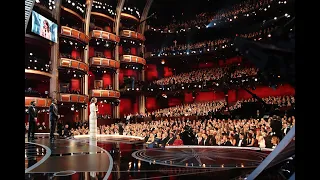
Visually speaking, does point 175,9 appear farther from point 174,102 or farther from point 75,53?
point 75,53

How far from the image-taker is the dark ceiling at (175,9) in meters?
36.6

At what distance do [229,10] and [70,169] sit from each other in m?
29.8

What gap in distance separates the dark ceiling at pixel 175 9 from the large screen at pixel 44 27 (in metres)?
15.0

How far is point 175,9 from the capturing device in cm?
3762

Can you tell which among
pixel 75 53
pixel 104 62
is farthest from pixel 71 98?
pixel 75 53

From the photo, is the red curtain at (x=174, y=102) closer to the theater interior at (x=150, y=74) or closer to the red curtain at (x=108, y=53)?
the theater interior at (x=150, y=74)

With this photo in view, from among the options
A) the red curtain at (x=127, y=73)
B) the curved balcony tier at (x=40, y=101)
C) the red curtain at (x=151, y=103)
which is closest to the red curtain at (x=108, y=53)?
the red curtain at (x=127, y=73)

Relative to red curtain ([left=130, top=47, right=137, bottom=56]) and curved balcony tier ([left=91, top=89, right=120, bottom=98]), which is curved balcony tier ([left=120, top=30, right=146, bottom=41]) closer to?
red curtain ([left=130, top=47, right=137, bottom=56])

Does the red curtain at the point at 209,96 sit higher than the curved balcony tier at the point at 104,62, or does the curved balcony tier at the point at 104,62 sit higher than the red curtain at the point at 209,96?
the curved balcony tier at the point at 104,62

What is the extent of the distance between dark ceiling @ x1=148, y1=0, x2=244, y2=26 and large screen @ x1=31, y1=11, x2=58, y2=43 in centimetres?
1505

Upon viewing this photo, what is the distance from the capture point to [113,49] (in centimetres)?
3397

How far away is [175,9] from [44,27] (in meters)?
18.5
